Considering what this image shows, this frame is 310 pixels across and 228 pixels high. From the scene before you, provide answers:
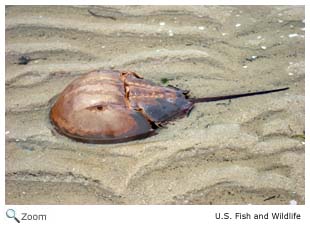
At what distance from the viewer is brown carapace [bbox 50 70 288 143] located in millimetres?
2580

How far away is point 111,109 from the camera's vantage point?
2.57 meters

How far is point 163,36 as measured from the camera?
11.2 feet

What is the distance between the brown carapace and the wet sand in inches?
2.5

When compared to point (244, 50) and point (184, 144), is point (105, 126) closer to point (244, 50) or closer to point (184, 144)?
point (184, 144)

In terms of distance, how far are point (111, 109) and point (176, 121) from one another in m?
0.43

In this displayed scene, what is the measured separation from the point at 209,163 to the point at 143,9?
5.29ft
